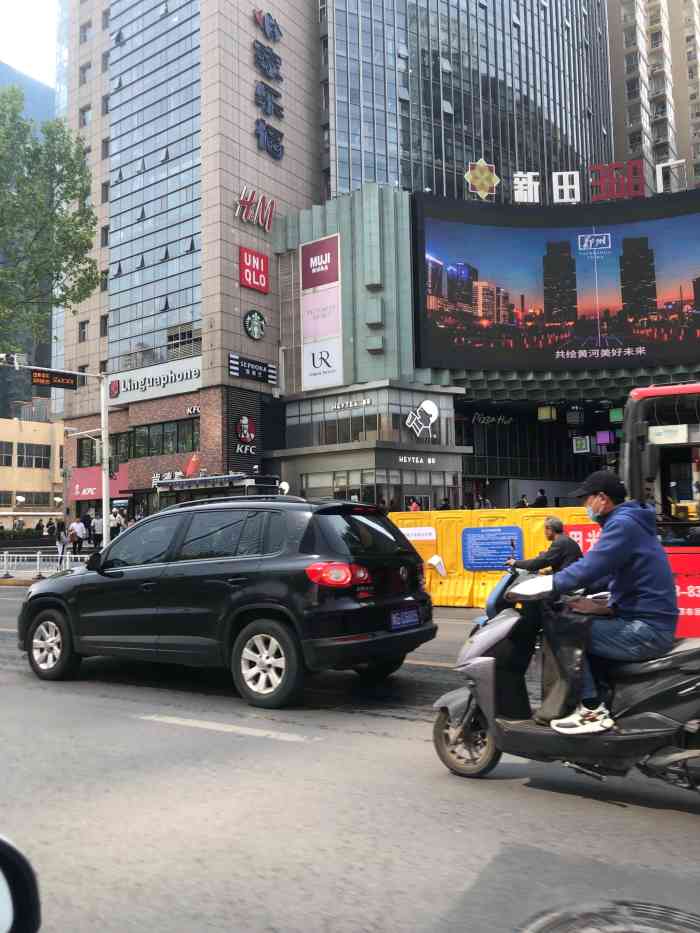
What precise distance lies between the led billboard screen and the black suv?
39.2 m

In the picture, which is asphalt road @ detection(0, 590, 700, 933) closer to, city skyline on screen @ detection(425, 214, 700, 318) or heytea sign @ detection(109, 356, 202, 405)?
heytea sign @ detection(109, 356, 202, 405)

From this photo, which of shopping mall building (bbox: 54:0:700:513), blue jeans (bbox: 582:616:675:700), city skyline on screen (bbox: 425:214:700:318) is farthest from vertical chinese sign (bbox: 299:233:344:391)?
blue jeans (bbox: 582:616:675:700)

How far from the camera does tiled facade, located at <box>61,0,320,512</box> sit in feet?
144

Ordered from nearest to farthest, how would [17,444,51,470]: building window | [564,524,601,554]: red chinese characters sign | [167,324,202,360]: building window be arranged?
[564,524,601,554]: red chinese characters sign
[167,324,202,360]: building window
[17,444,51,470]: building window

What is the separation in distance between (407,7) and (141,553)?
59.7 meters

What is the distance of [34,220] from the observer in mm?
27406

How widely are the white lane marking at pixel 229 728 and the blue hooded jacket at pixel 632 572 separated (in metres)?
2.39

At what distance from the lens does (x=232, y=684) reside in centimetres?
748

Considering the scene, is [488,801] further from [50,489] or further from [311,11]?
[50,489]

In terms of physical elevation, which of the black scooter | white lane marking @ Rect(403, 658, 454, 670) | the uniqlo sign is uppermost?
the uniqlo sign

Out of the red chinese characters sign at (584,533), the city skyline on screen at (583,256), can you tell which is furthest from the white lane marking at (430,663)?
the city skyline on screen at (583,256)

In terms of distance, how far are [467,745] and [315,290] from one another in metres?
43.1

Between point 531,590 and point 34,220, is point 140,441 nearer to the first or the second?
point 34,220

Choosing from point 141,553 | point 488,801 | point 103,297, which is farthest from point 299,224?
point 488,801
